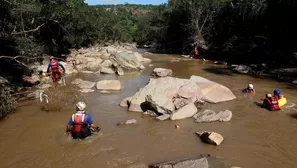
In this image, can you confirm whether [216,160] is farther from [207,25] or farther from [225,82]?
[207,25]

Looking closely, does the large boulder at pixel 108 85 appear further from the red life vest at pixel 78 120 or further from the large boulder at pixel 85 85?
the red life vest at pixel 78 120

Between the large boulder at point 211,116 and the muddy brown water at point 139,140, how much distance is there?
227 millimetres

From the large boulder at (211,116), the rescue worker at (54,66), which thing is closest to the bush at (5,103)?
the rescue worker at (54,66)

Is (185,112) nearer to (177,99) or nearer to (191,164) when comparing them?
(177,99)

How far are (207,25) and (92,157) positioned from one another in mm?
29428

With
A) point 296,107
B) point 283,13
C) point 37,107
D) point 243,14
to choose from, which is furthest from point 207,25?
point 37,107

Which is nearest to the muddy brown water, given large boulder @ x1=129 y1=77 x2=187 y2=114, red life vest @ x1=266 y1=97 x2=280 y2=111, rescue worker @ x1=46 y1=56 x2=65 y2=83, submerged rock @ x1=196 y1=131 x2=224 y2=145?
submerged rock @ x1=196 y1=131 x2=224 y2=145

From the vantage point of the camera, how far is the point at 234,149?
7.82 metres

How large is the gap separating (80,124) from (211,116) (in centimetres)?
462

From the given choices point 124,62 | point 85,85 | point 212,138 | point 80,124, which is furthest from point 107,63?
point 212,138

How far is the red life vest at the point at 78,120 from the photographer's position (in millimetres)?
7819

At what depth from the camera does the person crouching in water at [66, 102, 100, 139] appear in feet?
25.7

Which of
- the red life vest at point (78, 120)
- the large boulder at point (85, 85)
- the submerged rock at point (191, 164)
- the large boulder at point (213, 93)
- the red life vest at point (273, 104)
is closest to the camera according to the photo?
the submerged rock at point (191, 164)

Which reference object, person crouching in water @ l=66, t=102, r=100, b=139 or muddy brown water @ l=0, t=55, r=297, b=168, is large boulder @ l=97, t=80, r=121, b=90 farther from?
Answer: person crouching in water @ l=66, t=102, r=100, b=139
